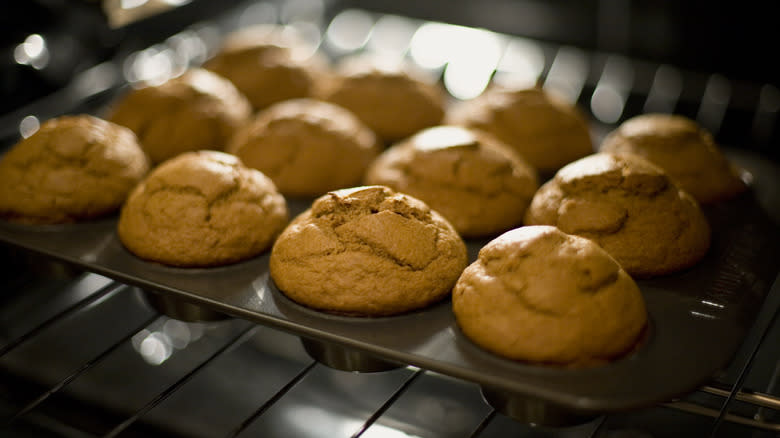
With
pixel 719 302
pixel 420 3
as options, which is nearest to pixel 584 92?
pixel 420 3

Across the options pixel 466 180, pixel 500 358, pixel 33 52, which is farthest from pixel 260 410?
pixel 33 52

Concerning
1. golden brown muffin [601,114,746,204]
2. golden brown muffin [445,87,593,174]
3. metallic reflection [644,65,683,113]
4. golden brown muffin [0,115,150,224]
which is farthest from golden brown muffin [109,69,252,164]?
metallic reflection [644,65,683,113]

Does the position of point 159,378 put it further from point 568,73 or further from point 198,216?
point 568,73

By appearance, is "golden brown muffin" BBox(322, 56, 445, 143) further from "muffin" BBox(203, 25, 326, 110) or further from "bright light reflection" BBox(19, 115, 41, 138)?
"bright light reflection" BBox(19, 115, 41, 138)

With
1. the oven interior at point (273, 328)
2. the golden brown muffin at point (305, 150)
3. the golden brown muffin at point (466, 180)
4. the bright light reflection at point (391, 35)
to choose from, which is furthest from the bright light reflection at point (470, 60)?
the golden brown muffin at point (466, 180)

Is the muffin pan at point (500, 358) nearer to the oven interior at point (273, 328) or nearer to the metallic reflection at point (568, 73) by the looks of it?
the oven interior at point (273, 328)

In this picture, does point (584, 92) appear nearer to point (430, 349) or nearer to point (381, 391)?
point (381, 391)

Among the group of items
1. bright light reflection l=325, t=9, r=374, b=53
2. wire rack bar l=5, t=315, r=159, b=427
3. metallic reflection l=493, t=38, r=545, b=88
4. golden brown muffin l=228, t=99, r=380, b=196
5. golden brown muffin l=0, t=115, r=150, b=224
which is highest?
metallic reflection l=493, t=38, r=545, b=88
